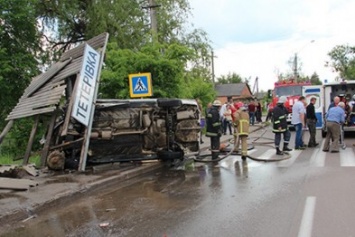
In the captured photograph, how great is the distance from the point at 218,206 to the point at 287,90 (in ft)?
64.9

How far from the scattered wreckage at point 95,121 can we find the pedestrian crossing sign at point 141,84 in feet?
4.80

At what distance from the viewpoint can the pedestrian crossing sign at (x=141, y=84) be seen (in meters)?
12.2

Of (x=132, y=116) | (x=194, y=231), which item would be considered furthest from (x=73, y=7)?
(x=194, y=231)

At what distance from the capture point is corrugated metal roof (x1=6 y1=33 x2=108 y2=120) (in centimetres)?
985

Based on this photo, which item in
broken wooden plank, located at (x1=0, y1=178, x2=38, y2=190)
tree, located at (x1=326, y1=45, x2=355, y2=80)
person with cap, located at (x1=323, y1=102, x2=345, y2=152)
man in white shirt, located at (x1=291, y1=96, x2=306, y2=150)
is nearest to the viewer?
broken wooden plank, located at (x1=0, y1=178, x2=38, y2=190)

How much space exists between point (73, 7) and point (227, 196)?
18.7 metres

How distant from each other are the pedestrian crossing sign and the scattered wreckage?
57.5 inches

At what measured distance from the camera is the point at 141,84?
12.3 m

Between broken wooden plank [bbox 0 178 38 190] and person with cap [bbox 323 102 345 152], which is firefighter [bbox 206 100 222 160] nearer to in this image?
person with cap [bbox 323 102 345 152]

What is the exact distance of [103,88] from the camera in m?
16.2

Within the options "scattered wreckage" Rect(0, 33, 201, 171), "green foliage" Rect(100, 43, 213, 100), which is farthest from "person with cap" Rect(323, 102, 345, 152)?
"green foliage" Rect(100, 43, 213, 100)

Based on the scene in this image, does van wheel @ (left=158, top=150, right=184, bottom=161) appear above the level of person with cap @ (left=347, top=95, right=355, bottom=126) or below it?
below

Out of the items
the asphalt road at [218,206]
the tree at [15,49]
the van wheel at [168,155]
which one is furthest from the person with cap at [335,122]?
the tree at [15,49]

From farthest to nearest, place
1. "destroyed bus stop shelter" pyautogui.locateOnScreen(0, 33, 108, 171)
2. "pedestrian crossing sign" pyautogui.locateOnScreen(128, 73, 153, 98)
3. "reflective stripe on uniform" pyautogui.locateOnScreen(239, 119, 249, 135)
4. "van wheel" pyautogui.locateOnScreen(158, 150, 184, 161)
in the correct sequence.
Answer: "pedestrian crossing sign" pyautogui.locateOnScreen(128, 73, 153, 98) → "reflective stripe on uniform" pyautogui.locateOnScreen(239, 119, 249, 135) → "van wheel" pyautogui.locateOnScreen(158, 150, 184, 161) → "destroyed bus stop shelter" pyautogui.locateOnScreen(0, 33, 108, 171)
